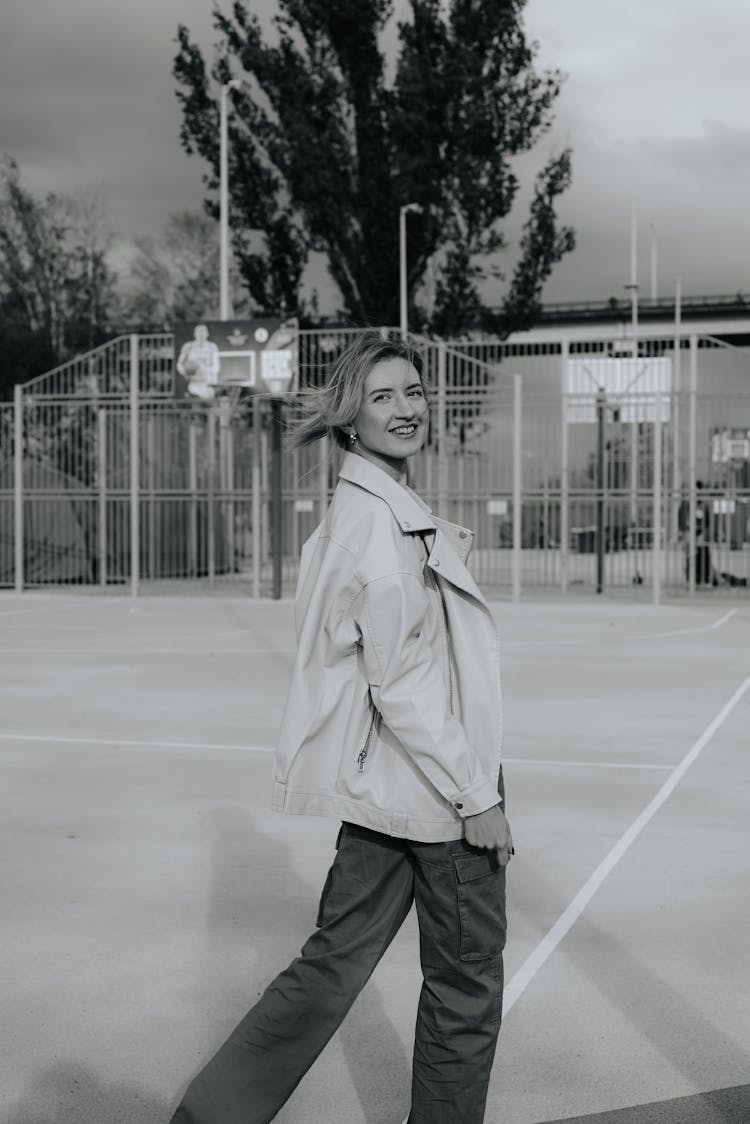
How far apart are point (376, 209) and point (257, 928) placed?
110 ft

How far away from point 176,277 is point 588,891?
4149 centimetres

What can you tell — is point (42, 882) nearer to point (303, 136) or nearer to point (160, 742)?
point (160, 742)

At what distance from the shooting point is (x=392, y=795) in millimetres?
3055

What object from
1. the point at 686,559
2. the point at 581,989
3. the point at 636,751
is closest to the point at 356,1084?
the point at 581,989

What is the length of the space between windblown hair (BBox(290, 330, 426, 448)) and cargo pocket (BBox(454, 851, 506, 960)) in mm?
932

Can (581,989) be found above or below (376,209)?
below

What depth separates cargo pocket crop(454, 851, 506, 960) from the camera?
304 centimetres

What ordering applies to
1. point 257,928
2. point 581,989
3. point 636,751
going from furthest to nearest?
point 636,751, point 257,928, point 581,989

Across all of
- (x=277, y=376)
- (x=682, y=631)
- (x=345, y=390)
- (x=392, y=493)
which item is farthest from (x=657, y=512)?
(x=392, y=493)

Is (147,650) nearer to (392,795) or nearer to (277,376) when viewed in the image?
(277,376)

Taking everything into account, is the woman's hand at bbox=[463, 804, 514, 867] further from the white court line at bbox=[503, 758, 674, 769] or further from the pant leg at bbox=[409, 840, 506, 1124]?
the white court line at bbox=[503, 758, 674, 769]

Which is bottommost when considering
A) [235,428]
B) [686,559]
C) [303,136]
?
[686,559]

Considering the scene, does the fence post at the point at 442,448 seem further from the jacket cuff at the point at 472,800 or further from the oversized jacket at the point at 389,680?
the jacket cuff at the point at 472,800

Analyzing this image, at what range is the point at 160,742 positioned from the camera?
9320 millimetres
